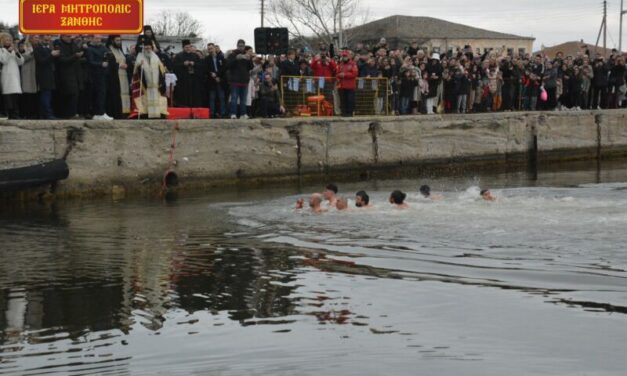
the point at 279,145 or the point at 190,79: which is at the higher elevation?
the point at 190,79

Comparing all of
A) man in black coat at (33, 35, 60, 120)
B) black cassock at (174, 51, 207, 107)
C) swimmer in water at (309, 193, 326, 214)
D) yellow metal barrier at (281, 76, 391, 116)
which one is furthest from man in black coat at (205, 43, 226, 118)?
swimmer in water at (309, 193, 326, 214)

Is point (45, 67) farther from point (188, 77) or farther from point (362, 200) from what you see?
point (362, 200)

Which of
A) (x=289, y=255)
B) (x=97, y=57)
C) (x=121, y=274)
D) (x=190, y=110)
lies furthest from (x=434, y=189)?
(x=121, y=274)

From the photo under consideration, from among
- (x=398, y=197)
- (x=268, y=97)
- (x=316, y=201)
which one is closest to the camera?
(x=316, y=201)

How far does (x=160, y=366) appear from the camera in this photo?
8508 millimetres

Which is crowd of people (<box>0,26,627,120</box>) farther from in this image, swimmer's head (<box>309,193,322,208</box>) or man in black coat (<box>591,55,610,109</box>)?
swimmer's head (<box>309,193,322,208</box>)

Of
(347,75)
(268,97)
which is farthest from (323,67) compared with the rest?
(268,97)

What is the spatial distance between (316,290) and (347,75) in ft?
50.8

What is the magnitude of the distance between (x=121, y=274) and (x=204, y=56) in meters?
12.5

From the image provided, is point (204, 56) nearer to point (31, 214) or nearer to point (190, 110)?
point (190, 110)

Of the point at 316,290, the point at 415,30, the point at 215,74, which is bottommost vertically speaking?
the point at 316,290

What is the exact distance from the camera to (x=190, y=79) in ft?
79.0

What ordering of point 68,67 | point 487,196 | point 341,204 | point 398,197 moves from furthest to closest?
point 68,67 → point 487,196 → point 398,197 → point 341,204

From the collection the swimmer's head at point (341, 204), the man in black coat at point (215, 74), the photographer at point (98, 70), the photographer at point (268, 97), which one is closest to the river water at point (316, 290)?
the swimmer's head at point (341, 204)
